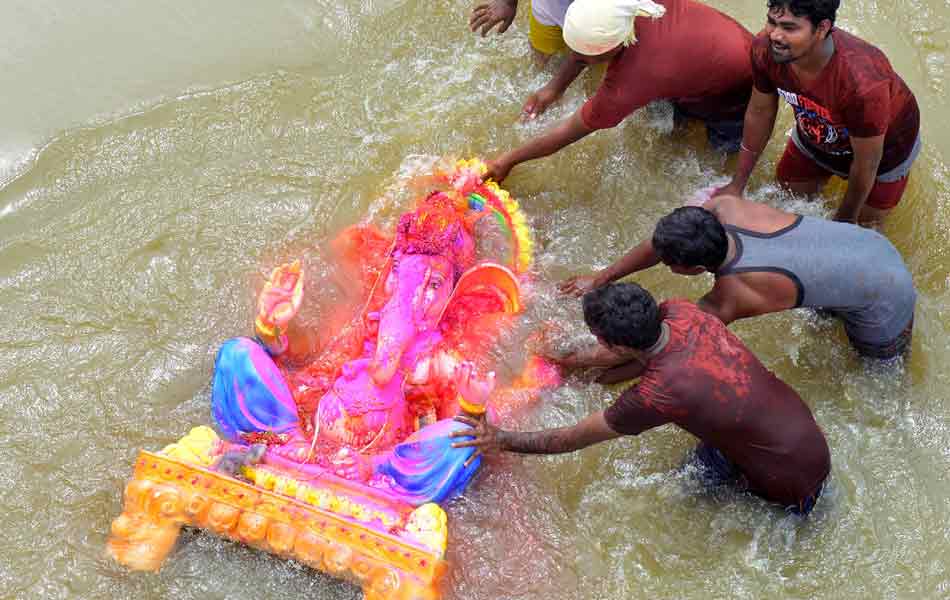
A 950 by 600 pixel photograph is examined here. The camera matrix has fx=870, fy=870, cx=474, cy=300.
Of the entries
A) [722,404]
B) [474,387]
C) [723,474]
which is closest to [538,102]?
[474,387]

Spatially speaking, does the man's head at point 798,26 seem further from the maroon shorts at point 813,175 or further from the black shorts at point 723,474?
the black shorts at point 723,474

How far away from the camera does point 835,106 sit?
349 centimetres

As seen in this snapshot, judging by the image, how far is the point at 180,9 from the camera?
554 cm

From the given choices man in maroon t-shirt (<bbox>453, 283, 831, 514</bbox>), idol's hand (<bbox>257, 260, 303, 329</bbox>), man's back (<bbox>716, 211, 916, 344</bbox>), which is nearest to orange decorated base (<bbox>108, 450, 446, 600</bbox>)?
man in maroon t-shirt (<bbox>453, 283, 831, 514</bbox>)

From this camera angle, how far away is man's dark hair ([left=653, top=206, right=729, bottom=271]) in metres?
3.13

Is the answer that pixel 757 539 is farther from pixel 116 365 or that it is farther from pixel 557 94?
pixel 116 365

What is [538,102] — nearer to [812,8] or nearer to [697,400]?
[812,8]

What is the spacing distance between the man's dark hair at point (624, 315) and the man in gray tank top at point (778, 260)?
35 centimetres

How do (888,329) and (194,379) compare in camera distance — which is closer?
(888,329)

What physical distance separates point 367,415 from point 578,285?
4.12 feet

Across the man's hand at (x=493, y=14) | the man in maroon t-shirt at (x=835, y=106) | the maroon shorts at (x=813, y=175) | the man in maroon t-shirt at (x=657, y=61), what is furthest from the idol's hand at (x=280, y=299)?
the maroon shorts at (x=813, y=175)

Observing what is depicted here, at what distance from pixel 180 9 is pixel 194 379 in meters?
2.75

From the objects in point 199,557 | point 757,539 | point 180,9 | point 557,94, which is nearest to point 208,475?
point 199,557

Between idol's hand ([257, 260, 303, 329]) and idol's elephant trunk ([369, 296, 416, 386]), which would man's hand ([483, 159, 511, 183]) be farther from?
idol's hand ([257, 260, 303, 329])
